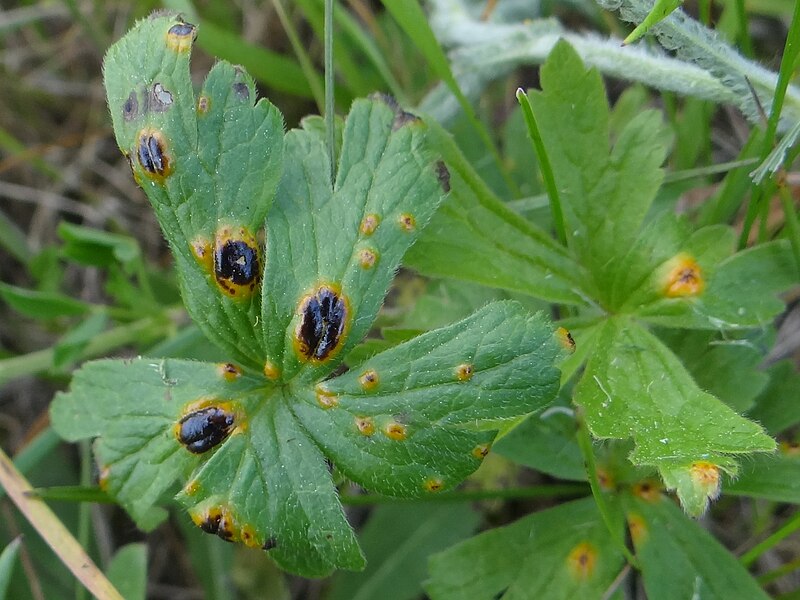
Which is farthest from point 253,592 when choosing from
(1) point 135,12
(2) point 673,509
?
(1) point 135,12

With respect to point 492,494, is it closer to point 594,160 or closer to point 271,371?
point 271,371

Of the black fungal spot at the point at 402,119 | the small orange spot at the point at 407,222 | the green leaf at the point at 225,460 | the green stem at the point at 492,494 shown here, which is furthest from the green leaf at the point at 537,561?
the black fungal spot at the point at 402,119

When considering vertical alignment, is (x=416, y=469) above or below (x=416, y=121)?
below

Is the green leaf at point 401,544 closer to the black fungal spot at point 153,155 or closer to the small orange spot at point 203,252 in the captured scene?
the small orange spot at point 203,252

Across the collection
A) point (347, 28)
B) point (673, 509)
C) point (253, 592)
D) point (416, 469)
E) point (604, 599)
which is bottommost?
point (253, 592)

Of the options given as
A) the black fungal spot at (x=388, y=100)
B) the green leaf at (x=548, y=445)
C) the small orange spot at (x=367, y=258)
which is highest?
the black fungal spot at (x=388, y=100)

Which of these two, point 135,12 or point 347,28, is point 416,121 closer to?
point 347,28
